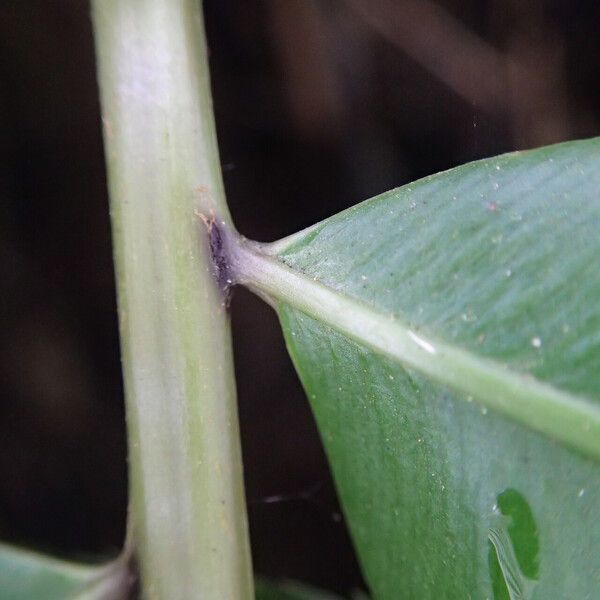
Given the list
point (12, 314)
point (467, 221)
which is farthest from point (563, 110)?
point (12, 314)

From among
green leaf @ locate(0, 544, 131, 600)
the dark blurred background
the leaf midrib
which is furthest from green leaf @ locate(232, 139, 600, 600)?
the dark blurred background

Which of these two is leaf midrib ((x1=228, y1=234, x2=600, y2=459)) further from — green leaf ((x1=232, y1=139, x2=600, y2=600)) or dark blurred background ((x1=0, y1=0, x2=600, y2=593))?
dark blurred background ((x1=0, y1=0, x2=600, y2=593))

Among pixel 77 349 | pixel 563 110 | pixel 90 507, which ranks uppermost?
pixel 563 110

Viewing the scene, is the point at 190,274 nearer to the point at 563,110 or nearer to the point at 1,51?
the point at 1,51

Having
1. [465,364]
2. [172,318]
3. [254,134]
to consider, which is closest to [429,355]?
[465,364]

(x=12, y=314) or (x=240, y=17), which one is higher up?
(x=240, y=17)

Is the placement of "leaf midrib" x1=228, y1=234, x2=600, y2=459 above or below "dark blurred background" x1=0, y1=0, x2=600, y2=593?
above

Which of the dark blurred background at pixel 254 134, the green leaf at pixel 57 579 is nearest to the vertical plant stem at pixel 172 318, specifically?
the green leaf at pixel 57 579
